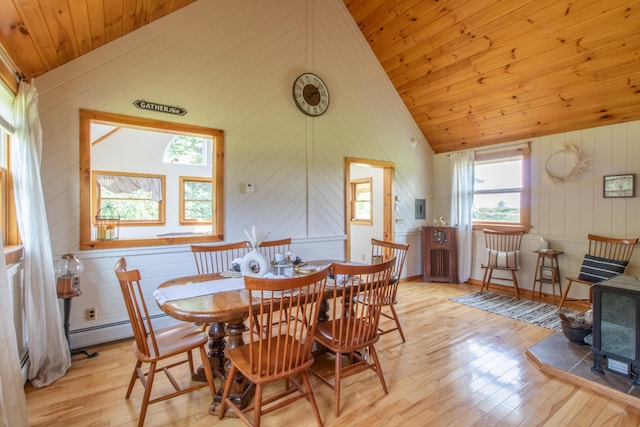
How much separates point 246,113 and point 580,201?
179 inches

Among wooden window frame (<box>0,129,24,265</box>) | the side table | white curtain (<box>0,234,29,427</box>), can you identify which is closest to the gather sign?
wooden window frame (<box>0,129,24,265</box>)

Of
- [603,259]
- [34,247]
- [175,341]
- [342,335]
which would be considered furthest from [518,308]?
[34,247]

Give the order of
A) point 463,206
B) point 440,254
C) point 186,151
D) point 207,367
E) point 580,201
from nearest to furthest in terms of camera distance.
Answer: point 207,367
point 580,201
point 463,206
point 440,254
point 186,151

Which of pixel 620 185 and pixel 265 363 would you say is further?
pixel 620 185

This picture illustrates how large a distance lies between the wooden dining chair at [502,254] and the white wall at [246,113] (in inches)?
51.3

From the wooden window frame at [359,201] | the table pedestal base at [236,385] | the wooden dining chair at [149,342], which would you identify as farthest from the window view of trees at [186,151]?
the table pedestal base at [236,385]

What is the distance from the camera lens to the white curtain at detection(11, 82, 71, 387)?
2.30 metres

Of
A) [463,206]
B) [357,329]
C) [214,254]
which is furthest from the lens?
[463,206]

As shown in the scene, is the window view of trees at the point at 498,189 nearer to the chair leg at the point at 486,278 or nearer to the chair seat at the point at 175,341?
the chair leg at the point at 486,278

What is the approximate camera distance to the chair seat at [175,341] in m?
1.92

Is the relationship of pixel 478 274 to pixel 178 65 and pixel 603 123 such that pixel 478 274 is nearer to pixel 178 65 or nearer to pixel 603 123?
pixel 603 123

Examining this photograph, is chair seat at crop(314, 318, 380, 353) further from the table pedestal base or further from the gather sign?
the gather sign

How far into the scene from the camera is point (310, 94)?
435 centimetres

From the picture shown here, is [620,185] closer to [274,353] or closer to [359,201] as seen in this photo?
[359,201]
